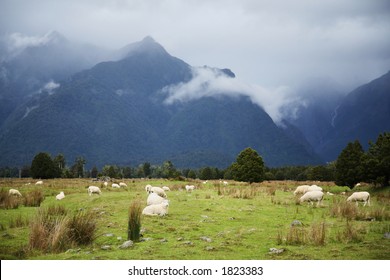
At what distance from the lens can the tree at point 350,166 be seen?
31172mm

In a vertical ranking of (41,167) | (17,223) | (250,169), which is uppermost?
(250,169)

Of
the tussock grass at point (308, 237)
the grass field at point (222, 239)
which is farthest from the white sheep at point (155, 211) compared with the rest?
the tussock grass at point (308, 237)

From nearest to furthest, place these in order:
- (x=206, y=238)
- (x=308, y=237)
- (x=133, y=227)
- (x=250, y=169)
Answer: (x=308, y=237)
(x=133, y=227)
(x=206, y=238)
(x=250, y=169)

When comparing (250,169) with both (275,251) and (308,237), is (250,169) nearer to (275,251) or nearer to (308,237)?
(308,237)

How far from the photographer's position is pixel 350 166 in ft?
105

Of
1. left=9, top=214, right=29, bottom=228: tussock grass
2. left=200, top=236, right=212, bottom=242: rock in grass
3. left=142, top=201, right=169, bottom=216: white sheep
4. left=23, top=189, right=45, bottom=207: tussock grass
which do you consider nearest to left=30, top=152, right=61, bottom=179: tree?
left=23, top=189, right=45, bottom=207: tussock grass

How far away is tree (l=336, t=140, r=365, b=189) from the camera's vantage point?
31.2m

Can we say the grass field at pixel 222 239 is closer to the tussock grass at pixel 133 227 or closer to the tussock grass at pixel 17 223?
the tussock grass at pixel 17 223

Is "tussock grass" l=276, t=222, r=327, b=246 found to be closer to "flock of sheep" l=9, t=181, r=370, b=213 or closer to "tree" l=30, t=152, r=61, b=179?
"flock of sheep" l=9, t=181, r=370, b=213

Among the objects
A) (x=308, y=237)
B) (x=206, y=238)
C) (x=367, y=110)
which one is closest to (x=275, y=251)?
(x=308, y=237)

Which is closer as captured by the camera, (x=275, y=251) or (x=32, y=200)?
(x=275, y=251)

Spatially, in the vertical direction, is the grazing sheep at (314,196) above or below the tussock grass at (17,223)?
above
